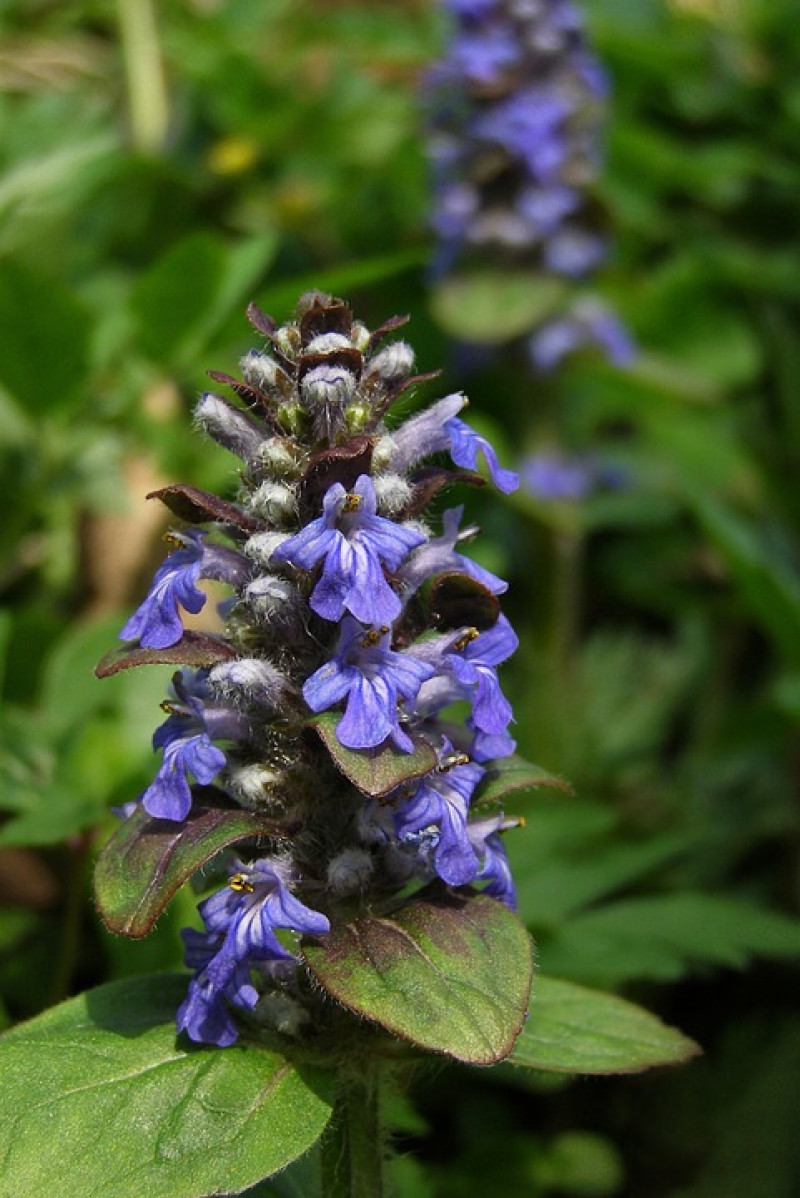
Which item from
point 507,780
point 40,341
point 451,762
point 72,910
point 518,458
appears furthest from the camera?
point 518,458

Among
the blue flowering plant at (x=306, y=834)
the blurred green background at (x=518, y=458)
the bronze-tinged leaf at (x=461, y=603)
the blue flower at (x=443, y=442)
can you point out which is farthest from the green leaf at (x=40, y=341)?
the bronze-tinged leaf at (x=461, y=603)

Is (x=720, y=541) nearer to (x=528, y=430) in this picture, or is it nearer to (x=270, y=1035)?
(x=528, y=430)

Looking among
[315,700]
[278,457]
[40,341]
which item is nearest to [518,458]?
[40,341]

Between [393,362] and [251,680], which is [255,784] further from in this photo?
[393,362]

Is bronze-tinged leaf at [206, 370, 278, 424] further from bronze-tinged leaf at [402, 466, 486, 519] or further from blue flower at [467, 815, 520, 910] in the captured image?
blue flower at [467, 815, 520, 910]

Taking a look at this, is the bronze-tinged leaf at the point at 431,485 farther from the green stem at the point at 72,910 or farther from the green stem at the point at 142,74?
the green stem at the point at 142,74

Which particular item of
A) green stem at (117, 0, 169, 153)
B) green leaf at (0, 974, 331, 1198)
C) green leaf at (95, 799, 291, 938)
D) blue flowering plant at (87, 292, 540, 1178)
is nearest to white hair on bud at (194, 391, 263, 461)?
blue flowering plant at (87, 292, 540, 1178)
